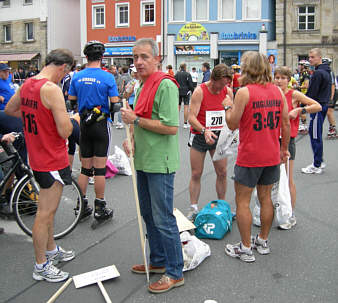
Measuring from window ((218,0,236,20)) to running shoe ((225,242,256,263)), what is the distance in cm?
2977

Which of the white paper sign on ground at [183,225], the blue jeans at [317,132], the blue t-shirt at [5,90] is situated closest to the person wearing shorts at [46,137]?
the white paper sign on ground at [183,225]

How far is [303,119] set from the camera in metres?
12.0

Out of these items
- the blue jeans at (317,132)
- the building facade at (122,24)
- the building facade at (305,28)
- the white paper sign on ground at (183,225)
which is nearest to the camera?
the white paper sign on ground at (183,225)

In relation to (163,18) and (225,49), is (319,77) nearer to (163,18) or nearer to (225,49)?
(225,49)

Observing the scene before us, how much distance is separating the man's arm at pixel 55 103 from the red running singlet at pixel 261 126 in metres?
1.53

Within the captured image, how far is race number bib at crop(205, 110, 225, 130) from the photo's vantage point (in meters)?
4.80

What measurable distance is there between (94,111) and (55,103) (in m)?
1.57

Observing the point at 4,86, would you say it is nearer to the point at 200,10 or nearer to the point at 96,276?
the point at 96,276

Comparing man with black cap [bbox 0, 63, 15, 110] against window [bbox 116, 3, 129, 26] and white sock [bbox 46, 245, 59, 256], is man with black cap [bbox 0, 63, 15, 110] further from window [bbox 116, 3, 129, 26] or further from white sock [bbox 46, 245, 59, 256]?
window [bbox 116, 3, 129, 26]

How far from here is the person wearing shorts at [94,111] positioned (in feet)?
16.0

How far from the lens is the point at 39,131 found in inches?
133

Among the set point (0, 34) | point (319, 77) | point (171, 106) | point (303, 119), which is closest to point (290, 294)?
point (171, 106)

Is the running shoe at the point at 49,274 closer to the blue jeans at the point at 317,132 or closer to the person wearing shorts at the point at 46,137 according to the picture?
the person wearing shorts at the point at 46,137

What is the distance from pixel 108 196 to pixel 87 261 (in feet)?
7.12
